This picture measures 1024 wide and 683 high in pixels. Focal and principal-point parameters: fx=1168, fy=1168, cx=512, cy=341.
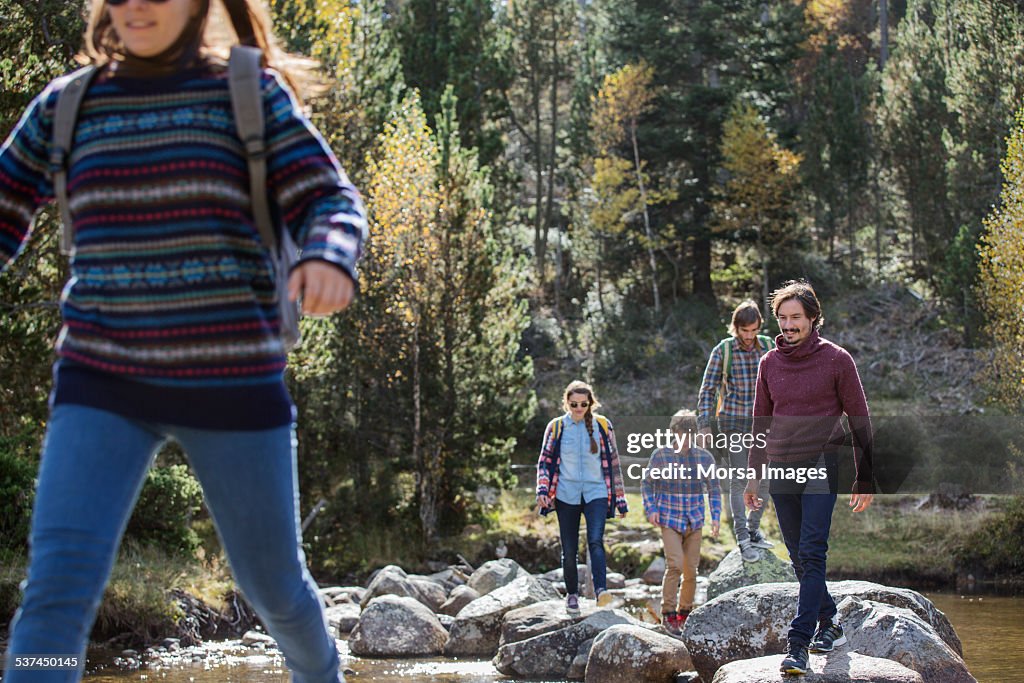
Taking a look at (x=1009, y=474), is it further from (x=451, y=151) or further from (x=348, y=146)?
(x=348, y=146)

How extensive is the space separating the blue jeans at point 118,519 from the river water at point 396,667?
21.0 ft

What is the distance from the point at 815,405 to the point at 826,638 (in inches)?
58.2

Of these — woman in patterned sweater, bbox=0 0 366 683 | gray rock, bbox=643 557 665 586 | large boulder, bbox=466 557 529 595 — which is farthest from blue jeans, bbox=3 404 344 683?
gray rock, bbox=643 557 665 586

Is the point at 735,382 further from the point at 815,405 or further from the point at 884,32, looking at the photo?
the point at 884,32

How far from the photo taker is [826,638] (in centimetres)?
682

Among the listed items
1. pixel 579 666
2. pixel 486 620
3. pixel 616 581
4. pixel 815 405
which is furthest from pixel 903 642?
pixel 616 581

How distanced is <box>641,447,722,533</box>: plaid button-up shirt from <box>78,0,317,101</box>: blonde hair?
7408mm

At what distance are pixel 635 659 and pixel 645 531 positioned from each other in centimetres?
1452

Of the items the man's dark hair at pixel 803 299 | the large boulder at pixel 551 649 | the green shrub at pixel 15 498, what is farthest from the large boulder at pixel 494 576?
the man's dark hair at pixel 803 299

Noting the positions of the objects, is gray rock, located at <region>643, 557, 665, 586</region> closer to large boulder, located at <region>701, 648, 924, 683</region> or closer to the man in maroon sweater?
large boulder, located at <region>701, 648, 924, 683</region>

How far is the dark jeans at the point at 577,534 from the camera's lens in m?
10.1

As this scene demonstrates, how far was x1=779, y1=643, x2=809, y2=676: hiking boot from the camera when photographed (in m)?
6.35

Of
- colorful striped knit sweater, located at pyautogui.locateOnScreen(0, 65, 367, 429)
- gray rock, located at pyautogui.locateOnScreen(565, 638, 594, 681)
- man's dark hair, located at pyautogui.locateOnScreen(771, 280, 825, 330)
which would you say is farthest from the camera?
gray rock, located at pyautogui.locateOnScreen(565, 638, 594, 681)

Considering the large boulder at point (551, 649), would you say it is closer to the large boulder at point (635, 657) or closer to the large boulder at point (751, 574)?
the large boulder at point (635, 657)
